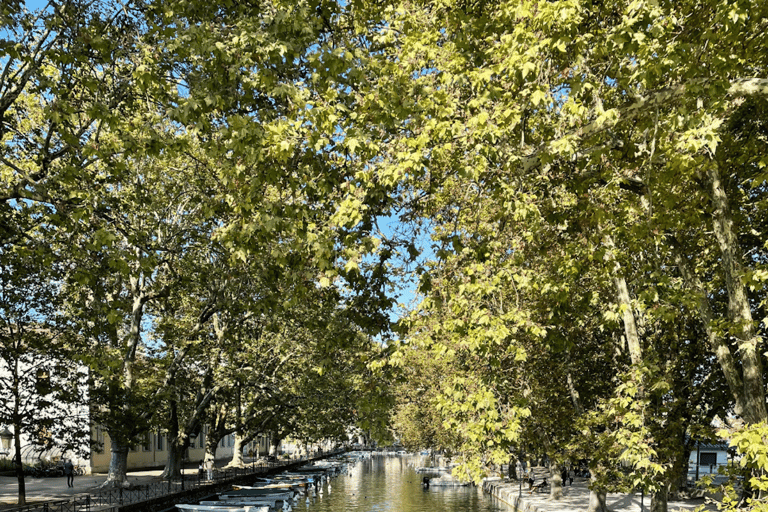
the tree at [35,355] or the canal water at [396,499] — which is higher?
A: the tree at [35,355]

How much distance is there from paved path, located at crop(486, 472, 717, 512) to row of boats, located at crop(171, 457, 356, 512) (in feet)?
39.9

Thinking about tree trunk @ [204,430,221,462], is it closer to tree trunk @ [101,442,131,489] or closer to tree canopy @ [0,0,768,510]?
tree trunk @ [101,442,131,489]

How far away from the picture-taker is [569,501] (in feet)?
98.6

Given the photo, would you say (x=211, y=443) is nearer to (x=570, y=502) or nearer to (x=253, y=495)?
(x=253, y=495)

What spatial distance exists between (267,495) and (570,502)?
656 inches

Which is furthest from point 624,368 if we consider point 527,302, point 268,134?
point 268,134

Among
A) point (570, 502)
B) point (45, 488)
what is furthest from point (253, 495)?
point (570, 502)

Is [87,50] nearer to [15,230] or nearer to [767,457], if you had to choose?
[15,230]

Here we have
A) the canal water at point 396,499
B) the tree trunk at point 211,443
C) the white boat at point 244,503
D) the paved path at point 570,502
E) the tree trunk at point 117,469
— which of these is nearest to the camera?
the tree trunk at point 117,469

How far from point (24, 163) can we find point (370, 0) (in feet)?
45.1

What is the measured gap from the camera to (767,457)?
7324 mm

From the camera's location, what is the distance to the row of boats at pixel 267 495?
2936cm

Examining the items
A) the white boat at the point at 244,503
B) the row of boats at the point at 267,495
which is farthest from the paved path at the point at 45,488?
the white boat at the point at 244,503

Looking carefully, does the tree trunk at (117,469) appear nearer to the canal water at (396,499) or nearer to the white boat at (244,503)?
the white boat at (244,503)
